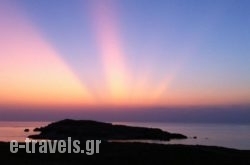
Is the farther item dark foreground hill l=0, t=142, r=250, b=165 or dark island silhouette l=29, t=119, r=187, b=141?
dark island silhouette l=29, t=119, r=187, b=141

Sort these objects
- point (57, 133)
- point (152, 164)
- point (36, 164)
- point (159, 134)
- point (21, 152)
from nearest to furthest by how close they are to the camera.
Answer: point (36, 164) → point (152, 164) → point (21, 152) → point (57, 133) → point (159, 134)

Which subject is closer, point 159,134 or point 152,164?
point 152,164

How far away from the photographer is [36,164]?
26422 millimetres

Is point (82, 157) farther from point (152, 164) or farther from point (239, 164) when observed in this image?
point (239, 164)

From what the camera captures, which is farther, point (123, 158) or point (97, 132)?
point (97, 132)

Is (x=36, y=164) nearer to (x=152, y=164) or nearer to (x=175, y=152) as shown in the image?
(x=152, y=164)

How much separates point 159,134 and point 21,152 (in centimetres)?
9838

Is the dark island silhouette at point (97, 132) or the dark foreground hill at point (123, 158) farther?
the dark island silhouette at point (97, 132)

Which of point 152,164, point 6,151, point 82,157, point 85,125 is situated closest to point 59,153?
point 82,157

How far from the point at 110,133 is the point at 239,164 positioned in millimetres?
91767

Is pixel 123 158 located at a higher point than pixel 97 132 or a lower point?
higher

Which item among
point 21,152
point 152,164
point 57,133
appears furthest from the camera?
point 57,133

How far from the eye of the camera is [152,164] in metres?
28.8

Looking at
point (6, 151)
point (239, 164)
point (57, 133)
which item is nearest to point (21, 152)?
point (6, 151)
